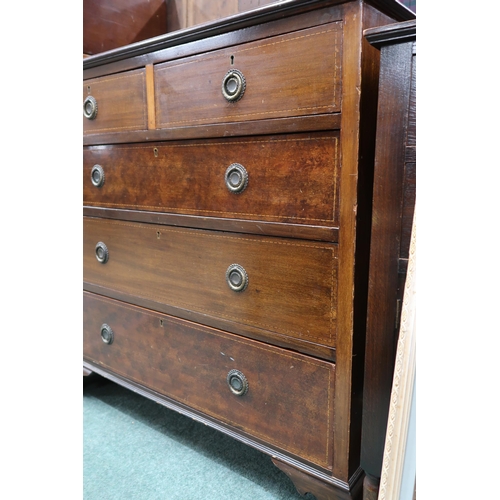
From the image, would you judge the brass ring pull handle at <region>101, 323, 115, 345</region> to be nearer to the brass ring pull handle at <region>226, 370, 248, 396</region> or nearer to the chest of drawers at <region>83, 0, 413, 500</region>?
the chest of drawers at <region>83, 0, 413, 500</region>

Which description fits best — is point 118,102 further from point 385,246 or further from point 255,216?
point 385,246

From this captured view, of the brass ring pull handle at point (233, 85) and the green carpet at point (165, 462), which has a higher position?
the brass ring pull handle at point (233, 85)

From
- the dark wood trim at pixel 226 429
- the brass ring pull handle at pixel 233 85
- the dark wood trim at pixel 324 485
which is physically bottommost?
the dark wood trim at pixel 324 485

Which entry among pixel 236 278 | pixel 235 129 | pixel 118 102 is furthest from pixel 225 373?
pixel 118 102

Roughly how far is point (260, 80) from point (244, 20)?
0.13m

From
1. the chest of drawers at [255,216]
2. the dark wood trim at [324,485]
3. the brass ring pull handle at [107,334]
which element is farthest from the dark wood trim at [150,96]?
the dark wood trim at [324,485]

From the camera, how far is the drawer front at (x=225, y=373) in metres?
0.99

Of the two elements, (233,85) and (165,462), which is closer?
(233,85)

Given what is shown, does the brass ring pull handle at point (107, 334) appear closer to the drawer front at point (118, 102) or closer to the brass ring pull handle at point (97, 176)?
the brass ring pull handle at point (97, 176)

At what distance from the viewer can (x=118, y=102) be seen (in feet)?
4.22

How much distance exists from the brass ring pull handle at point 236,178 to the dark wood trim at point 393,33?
35 cm
